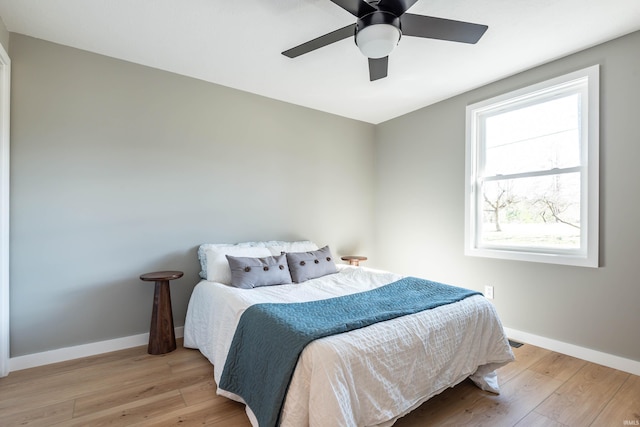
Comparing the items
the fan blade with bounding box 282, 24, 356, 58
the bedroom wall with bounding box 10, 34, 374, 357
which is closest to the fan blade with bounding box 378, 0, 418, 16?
the fan blade with bounding box 282, 24, 356, 58

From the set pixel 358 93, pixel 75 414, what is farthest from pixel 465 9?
pixel 75 414

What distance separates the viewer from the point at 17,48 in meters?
2.19

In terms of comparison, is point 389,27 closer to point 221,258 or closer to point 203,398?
point 221,258

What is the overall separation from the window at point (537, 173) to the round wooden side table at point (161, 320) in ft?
9.85

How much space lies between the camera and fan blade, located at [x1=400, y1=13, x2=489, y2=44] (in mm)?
1583

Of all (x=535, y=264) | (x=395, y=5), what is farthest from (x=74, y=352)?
(x=535, y=264)

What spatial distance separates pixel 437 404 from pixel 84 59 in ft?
12.2

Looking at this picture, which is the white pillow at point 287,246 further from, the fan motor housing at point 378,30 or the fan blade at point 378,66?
the fan motor housing at point 378,30

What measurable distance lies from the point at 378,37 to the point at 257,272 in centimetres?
194

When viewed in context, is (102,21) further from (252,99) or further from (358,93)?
(358,93)

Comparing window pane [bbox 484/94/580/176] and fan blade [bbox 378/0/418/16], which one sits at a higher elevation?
fan blade [bbox 378/0/418/16]

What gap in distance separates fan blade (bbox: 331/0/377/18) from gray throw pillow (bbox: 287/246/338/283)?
2.02 m

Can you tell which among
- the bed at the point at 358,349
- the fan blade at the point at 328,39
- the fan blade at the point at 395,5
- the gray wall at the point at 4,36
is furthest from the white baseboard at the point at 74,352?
the fan blade at the point at 395,5

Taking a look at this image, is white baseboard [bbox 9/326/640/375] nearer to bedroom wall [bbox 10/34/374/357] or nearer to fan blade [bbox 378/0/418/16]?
bedroom wall [bbox 10/34/374/357]
